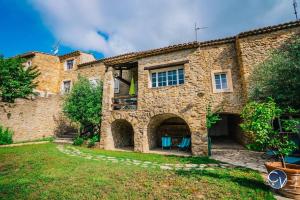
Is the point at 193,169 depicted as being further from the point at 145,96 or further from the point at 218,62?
the point at 218,62

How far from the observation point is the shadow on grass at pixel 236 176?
4.89 metres

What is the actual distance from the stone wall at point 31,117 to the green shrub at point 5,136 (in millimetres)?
388

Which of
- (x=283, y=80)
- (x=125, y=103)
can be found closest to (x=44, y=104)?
(x=125, y=103)

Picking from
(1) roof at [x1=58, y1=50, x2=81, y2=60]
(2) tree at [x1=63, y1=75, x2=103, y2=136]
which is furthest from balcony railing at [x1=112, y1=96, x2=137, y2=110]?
(1) roof at [x1=58, y1=50, x2=81, y2=60]

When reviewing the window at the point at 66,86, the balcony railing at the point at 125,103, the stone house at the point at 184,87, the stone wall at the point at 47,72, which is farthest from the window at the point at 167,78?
the stone wall at the point at 47,72

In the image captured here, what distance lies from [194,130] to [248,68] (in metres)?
6.02

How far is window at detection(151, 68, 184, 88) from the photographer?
10.8 metres

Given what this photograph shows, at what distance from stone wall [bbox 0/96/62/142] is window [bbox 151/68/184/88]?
1114 centimetres

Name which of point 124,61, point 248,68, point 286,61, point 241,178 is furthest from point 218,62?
point 241,178

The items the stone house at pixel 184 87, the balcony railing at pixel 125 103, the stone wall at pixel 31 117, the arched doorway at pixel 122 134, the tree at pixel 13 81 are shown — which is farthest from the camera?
the stone wall at pixel 31 117

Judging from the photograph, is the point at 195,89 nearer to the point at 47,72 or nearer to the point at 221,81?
the point at 221,81

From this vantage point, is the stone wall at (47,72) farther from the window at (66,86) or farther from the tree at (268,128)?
the tree at (268,128)

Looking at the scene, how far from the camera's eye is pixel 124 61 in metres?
12.2

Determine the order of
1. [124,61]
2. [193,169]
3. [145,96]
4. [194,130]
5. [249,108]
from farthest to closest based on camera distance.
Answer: [124,61] < [145,96] < [194,130] < [193,169] < [249,108]
